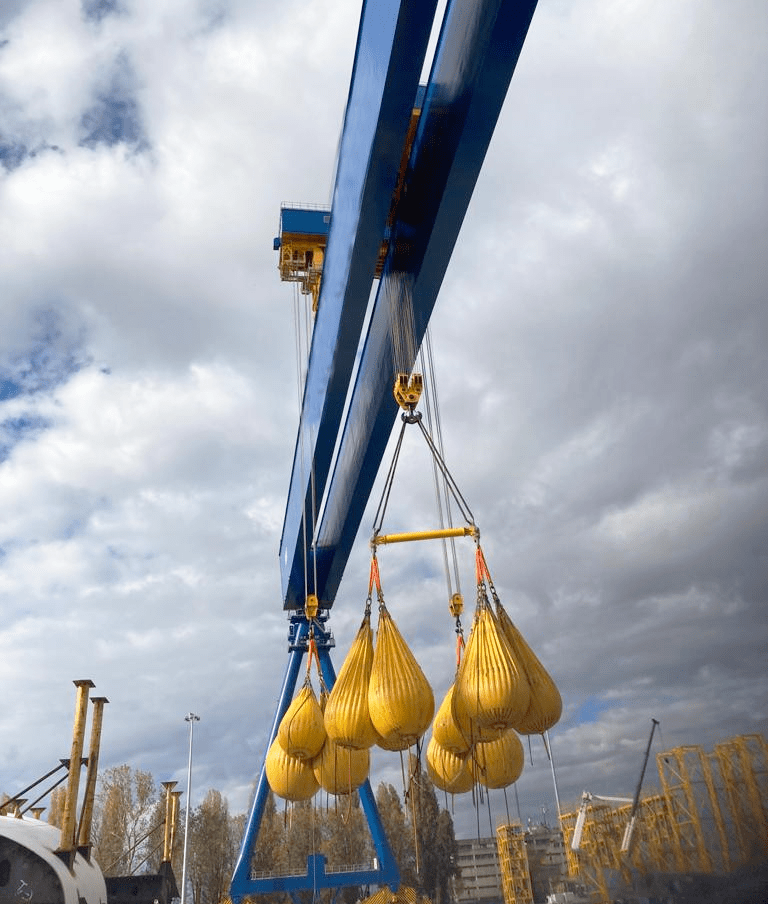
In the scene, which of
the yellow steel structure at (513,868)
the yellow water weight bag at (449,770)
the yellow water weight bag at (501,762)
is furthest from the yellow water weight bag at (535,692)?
the yellow steel structure at (513,868)

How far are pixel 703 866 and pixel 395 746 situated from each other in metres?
28.5

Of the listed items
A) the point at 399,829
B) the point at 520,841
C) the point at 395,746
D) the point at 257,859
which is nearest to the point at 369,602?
the point at 395,746

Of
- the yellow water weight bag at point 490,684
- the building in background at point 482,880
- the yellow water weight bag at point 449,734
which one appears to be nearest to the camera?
the yellow water weight bag at point 490,684

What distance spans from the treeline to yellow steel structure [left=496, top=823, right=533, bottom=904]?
3.90 metres

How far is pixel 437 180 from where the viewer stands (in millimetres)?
6496

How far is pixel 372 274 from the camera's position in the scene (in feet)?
23.6

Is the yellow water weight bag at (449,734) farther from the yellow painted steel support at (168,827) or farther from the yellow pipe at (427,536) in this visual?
the yellow painted steel support at (168,827)

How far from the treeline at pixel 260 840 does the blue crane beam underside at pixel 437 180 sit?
1853cm

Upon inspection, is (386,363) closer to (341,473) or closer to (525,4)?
(341,473)

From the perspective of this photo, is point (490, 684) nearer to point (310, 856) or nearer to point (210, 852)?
point (310, 856)

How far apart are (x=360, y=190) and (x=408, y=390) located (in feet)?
5.81

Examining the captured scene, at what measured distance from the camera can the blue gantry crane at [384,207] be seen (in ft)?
17.6

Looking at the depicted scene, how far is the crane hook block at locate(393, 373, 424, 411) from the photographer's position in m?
6.65

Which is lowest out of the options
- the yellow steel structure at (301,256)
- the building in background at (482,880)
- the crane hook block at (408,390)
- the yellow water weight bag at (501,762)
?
the building in background at (482,880)
